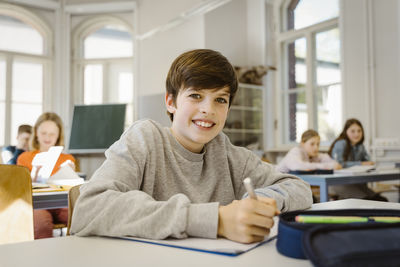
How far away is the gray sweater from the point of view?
735mm

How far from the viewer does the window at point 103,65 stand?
22.6 ft

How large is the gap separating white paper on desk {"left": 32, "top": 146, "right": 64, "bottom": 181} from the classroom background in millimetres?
3623

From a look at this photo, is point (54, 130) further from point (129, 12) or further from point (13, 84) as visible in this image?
point (129, 12)

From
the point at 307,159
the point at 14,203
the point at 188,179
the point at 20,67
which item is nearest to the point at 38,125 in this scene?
the point at 14,203

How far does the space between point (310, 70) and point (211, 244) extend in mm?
5655

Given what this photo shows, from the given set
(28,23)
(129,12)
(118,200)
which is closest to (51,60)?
(28,23)

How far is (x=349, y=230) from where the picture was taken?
521 millimetres

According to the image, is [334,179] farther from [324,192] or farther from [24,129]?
[24,129]

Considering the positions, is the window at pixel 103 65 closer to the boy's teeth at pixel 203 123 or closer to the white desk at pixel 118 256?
the boy's teeth at pixel 203 123

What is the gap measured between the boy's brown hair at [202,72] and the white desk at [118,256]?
0.51 metres

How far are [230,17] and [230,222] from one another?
20.7ft

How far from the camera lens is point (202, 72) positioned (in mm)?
1050

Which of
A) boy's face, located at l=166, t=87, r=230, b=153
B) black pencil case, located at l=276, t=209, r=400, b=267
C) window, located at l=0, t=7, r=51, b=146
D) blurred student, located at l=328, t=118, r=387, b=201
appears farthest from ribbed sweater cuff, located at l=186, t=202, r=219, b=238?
window, located at l=0, t=7, r=51, b=146

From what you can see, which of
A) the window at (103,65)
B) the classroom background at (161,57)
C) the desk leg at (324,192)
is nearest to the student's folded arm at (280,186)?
the desk leg at (324,192)
